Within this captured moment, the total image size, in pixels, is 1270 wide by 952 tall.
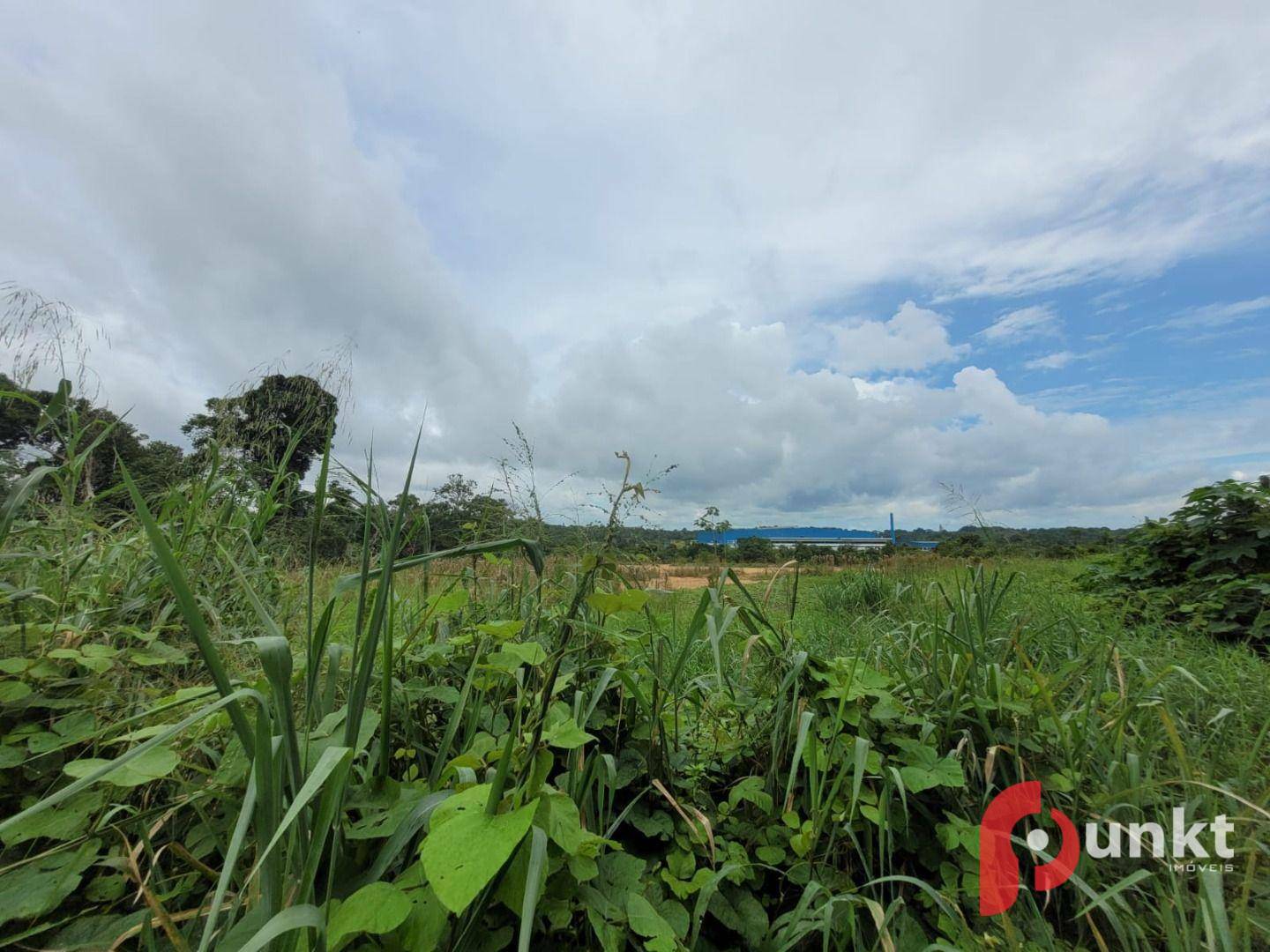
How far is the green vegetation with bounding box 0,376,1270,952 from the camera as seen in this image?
876 millimetres

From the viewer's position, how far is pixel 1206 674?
8.55 feet

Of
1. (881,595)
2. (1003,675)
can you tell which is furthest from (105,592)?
(881,595)

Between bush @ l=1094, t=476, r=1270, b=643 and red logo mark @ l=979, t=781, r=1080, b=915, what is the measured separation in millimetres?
3299

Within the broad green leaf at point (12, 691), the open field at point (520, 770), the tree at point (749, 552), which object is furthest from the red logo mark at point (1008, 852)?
the broad green leaf at point (12, 691)

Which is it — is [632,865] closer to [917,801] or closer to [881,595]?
[917,801]

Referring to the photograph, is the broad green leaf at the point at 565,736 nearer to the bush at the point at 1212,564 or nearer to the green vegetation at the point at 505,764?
the green vegetation at the point at 505,764

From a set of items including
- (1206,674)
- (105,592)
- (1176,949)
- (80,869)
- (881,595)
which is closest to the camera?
(80,869)

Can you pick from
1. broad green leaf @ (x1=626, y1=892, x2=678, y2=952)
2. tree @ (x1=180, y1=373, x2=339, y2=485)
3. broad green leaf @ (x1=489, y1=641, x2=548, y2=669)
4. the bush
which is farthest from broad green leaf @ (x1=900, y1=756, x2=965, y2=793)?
the bush

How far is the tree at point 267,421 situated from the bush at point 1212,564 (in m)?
5.47

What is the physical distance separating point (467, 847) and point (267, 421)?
8.81 ft

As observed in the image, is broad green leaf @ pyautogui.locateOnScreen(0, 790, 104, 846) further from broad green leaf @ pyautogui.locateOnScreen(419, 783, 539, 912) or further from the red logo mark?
the red logo mark

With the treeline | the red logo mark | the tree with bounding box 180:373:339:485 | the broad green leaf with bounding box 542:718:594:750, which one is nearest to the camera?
the broad green leaf with bounding box 542:718:594:750

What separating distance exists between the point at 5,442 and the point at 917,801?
326 centimetres

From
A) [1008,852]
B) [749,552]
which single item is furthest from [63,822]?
[749,552]
